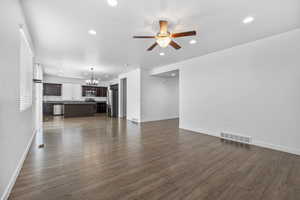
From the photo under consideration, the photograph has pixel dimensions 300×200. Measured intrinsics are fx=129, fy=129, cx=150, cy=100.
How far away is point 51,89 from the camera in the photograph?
9.60 meters

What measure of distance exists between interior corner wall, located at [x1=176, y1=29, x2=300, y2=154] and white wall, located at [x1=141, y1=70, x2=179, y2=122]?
2.68 meters

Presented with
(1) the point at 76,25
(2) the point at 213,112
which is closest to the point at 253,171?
(2) the point at 213,112

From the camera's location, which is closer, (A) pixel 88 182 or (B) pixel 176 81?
(A) pixel 88 182

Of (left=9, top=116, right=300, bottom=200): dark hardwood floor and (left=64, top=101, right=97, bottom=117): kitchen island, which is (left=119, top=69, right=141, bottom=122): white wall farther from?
(left=9, top=116, right=300, bottom=200): dark hardwood floor

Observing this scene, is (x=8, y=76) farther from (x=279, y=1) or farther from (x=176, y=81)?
(x=176, y=81)

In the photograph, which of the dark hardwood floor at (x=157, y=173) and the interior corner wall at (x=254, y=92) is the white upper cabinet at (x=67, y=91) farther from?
the interior corner wall at (x=254, y=92)

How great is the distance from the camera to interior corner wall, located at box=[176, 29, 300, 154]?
2.95 metres

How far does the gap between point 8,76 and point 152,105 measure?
596cm

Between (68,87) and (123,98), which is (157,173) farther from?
(68,87)

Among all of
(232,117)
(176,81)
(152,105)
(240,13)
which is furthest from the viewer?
(176,81)

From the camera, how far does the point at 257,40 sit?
11.3 ft

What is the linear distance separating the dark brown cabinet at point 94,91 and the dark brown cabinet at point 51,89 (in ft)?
5.61

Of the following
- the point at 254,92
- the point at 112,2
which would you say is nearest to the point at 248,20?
the point at 254,92

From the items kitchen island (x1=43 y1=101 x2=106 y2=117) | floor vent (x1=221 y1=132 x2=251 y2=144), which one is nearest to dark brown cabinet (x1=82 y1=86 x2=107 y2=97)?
kitchen island (x1=43 y1=101 x2=106 y2=117)
